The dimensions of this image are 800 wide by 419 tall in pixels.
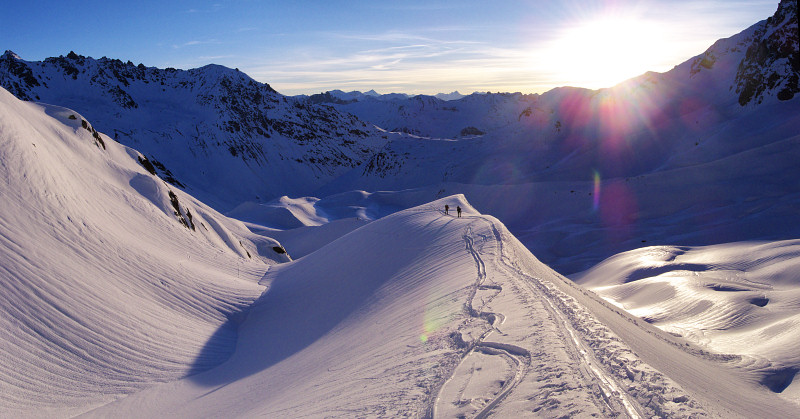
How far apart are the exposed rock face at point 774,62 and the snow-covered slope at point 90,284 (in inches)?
2082

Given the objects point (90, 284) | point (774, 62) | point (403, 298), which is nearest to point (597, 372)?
point (403, 298)

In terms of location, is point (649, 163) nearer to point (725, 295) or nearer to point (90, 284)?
point (725, 295)

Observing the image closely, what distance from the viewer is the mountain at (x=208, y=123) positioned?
104125mm

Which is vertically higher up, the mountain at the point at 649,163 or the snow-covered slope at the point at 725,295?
the mountain at the point at 649,163

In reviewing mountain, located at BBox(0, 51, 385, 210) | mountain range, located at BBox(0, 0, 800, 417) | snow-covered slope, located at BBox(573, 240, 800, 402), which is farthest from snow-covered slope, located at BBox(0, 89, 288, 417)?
mountain, located at BBox(0, 51, 385, 210)

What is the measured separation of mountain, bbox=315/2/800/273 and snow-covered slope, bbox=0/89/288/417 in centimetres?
1889

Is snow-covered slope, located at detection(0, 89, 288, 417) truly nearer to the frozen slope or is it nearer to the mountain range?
the mountain range

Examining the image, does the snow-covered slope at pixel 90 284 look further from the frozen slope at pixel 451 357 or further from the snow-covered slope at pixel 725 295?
the snow-covered slope at pixel 725 295

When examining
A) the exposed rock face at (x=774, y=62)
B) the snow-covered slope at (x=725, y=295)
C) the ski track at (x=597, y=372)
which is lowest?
the snow-covered slope at (x=725, y=295)

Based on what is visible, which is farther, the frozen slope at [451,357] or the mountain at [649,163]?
the mountain at [649,163]

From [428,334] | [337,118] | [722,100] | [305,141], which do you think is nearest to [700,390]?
[428,334]

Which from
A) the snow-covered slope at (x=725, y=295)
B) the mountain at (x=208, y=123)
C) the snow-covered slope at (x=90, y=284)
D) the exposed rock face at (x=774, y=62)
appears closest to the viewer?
the snow-covered slope at (x=90, y=284)

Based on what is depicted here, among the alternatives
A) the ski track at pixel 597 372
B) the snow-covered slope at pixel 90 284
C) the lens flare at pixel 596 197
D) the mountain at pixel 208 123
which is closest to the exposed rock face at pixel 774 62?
the lens flare at pixel 596 197

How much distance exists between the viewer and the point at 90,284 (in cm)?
1082
